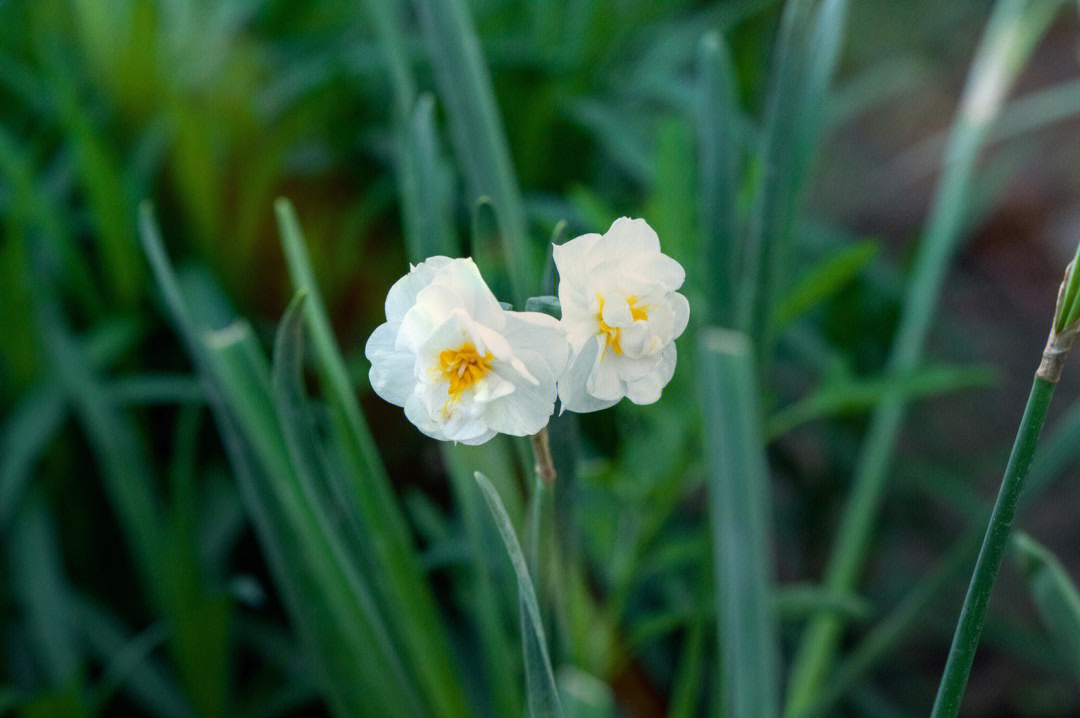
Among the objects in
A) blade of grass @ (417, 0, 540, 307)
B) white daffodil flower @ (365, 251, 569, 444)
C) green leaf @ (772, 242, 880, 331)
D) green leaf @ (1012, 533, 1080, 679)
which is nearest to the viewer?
white daffodil flower @ (365, 251, 569, 444)

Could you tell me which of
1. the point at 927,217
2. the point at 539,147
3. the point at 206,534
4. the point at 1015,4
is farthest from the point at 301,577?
the point at 927,217

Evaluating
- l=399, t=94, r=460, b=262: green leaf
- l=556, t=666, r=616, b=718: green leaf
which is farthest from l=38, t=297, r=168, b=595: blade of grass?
l=556, t=666, r=616, b=718: green leaf

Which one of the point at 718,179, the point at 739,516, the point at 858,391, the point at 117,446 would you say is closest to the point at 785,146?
the point at 718,179

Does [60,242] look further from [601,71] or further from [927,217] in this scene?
[927,217]

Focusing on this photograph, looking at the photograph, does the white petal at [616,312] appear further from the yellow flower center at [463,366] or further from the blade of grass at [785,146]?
the blade of grass at [785,146]

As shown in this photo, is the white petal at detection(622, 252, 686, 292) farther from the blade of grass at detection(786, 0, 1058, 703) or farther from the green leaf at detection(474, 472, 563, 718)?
the blade of grass at detection(786, 0, 1058, 703)

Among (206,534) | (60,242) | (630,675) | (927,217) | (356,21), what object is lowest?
(630,675)
